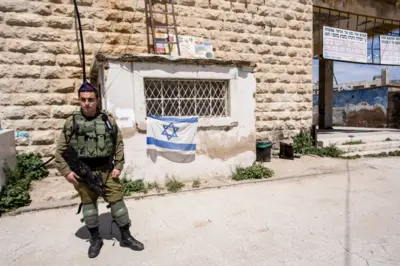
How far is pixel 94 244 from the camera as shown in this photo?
2.85m

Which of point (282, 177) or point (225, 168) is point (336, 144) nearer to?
point (282, 177)

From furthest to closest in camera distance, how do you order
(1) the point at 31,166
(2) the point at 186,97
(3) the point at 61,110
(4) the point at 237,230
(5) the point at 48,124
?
(3) the point at 61,110 < (5) the point at 48,124 < (2) the point at 186,97 < (1) the point at 31,166 < (4) the point at 237,230

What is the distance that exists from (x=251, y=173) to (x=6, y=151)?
462cm

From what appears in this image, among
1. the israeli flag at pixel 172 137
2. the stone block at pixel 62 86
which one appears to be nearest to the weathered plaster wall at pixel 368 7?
the israeli flag at pixel 172 137

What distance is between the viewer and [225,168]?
567 cm

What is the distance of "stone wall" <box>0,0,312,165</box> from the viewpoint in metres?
5.62

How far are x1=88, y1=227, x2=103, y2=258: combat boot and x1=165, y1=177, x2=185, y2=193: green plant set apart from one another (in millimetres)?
1997

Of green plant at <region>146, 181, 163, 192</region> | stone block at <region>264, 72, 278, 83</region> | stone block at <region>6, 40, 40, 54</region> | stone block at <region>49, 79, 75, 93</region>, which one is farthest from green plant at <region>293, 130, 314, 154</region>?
stone block at <region>6, 40, 40, 54</region>

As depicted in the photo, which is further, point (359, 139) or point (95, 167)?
point (359, 139)

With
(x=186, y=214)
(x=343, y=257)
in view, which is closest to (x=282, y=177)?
(x=186, y=214)

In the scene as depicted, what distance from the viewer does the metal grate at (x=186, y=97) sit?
17.5ft

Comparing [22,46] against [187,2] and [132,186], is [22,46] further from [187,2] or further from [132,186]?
[187,2]

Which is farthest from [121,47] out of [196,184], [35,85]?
[196,184]

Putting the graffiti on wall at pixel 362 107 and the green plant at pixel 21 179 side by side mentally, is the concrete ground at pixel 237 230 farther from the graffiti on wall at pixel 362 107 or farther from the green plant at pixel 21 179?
A: the graffiti on wall at pixel 362 107
